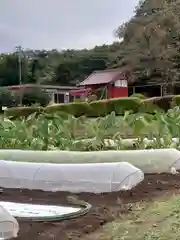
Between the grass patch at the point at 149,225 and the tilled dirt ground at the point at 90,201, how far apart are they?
0.13 metres

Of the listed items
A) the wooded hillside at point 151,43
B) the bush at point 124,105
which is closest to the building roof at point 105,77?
the wooded hillside at point 151,43

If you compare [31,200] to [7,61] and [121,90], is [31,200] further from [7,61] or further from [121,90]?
[7,61]

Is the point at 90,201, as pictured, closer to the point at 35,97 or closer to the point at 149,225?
the point at 149,225

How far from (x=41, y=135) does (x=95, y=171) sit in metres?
1.61

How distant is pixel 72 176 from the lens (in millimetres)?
4832

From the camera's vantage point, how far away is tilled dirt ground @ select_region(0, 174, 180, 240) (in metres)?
3.24

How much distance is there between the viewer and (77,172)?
15.9 feet

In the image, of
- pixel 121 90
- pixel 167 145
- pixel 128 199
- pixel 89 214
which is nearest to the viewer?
pixel 89 214

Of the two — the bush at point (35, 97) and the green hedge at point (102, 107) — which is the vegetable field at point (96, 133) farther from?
the bush at point (35, 97)

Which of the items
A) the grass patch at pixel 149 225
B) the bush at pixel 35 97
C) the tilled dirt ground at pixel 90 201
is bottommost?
the bush at pixel 35 97

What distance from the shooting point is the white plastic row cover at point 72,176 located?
4.63 meters

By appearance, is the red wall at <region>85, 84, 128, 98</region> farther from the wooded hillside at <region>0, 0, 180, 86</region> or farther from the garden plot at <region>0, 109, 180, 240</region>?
the garden plot at <region>0, 109, 180, 240</region>

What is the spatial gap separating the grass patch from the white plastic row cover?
2.74 ft

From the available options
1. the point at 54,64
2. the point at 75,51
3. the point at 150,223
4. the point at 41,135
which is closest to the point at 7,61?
the point at 54,64
